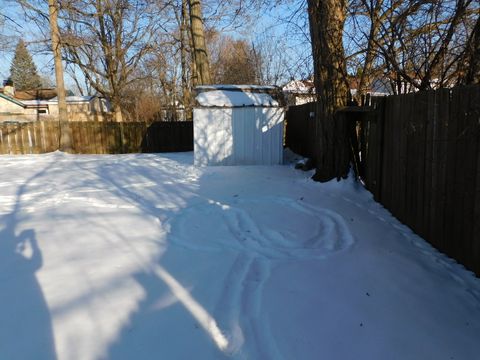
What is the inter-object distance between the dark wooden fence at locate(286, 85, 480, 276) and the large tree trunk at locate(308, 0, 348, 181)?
1.16 metres

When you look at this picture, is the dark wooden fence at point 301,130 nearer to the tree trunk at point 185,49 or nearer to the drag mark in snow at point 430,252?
the drag mark in snow at point 430,252

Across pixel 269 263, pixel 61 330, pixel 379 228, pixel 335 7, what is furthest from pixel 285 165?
pixel 61 330

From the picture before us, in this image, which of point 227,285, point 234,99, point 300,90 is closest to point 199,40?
point 300,90

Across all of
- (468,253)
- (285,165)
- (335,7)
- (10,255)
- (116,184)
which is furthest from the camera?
(285,165)

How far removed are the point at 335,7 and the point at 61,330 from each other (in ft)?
A: 23.8

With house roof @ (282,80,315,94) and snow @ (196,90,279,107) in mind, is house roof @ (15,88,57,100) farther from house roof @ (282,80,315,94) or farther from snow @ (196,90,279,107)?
snow @ (196,90,279,107)

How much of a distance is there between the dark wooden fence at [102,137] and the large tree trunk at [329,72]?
12213mm

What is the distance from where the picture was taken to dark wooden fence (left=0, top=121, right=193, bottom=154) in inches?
663

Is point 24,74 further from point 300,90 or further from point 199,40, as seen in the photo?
point 300,90

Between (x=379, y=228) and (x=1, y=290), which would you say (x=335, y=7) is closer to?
(x=379, y=228)

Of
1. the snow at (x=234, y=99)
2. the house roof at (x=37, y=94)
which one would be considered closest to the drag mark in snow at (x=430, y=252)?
the snow at (x=234, y=99)

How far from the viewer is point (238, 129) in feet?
38.0

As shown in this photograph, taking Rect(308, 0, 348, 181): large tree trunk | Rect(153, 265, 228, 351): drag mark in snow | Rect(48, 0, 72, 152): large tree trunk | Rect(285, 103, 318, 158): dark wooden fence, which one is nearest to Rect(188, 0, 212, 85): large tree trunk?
Rect(285, 103, 318, 158): dark wooden fence

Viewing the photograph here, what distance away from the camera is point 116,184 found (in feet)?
27.1
